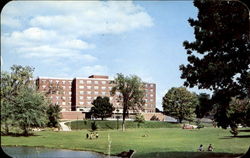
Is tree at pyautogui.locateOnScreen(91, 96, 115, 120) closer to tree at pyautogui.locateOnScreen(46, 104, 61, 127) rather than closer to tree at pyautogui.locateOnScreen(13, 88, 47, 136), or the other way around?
tree at pyautogui.locateOnScreen(46, 104, 61, 127)

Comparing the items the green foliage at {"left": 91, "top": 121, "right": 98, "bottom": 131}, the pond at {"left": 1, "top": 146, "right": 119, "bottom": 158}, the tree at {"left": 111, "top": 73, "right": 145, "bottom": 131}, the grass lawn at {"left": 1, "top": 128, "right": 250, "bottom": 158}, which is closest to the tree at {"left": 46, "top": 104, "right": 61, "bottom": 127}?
the grass lawn at {"left": 1, "top": 128, "right": 250, "bottom": 158}

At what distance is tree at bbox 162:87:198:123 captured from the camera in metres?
11.9

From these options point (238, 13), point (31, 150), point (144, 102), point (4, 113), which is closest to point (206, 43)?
point (238, 13)

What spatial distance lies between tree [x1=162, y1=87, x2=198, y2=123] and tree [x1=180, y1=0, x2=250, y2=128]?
86.0 inches

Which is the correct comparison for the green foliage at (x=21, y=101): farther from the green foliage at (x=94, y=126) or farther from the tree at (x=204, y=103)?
the tree at (x=204, y=103)

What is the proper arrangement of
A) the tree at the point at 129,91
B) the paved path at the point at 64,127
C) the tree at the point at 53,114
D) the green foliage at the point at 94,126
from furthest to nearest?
the tree at the point at 129,91 → the green foliage at the point at 94,126 → the paved path at the point at 64,127 → the tree at the point at 53,114

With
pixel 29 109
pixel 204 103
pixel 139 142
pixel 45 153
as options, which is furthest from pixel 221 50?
pixel 139 142

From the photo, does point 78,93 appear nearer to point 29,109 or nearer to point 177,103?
point 29,109

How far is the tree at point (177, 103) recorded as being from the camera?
39.0 feet

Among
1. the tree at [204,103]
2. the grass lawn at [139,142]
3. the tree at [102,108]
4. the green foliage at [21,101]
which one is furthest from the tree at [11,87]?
the tree at [204,103]

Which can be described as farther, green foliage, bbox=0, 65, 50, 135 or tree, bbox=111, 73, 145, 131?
tree, bbox=111, 73, 145, 131

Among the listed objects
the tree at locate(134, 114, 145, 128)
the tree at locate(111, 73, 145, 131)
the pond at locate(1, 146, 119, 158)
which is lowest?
the pond at locate(1, 146, 119, 158)

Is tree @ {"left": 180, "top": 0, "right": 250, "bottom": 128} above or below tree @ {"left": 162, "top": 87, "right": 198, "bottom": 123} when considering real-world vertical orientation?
above

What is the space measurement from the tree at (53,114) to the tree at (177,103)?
12.0 ft
